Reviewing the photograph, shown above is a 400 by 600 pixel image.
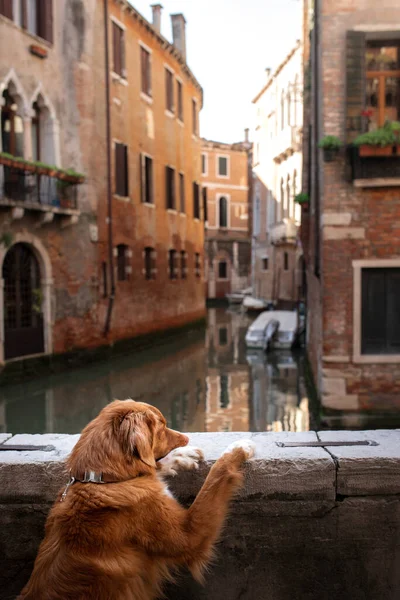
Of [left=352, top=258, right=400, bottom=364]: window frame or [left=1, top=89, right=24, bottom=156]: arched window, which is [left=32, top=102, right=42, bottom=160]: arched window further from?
[left=352, top=258, right=400, bottom=364]: window frame

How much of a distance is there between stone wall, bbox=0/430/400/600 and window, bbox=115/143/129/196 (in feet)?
50.9

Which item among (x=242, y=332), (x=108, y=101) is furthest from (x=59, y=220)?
(x=242, y=332)

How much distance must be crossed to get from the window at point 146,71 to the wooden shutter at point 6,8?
6.34 metres

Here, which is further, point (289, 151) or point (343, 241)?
point (289, 151)

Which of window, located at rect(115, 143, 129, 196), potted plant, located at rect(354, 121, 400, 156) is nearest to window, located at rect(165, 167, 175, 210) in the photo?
window, located at rect(115, 143, 129, 196)

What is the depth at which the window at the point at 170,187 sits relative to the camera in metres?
21.0

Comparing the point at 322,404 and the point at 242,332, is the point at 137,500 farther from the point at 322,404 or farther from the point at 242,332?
the point at 242,332

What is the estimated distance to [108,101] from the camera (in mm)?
16438

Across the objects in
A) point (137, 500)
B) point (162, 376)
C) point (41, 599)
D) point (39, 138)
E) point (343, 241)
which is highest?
point (39, 138)

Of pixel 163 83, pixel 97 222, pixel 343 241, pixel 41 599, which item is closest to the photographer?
pixel 41 599

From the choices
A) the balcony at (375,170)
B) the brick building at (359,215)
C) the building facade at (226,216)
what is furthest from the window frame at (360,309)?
the building facade at (226,216)

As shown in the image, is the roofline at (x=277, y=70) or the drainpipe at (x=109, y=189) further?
the roofline at (x=277, y=70)

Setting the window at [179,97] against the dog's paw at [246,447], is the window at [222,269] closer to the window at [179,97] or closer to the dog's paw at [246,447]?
the window at [179,97]

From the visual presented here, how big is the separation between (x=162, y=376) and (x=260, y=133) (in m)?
19.6
